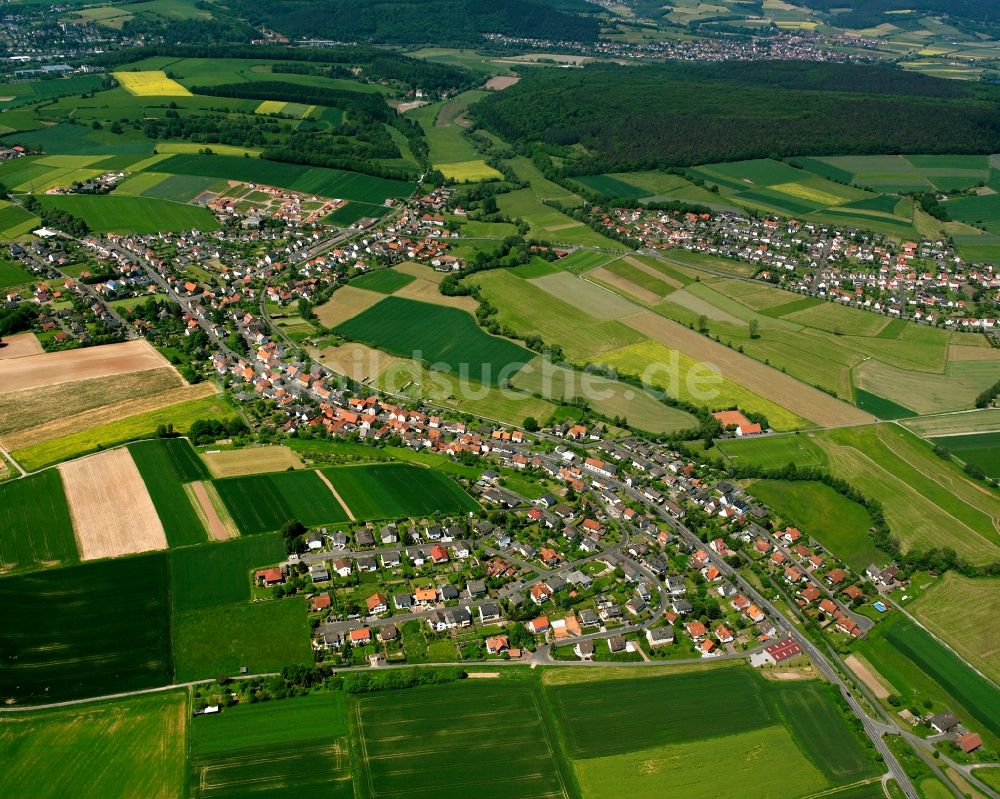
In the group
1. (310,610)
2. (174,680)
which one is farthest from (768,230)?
(174,680)

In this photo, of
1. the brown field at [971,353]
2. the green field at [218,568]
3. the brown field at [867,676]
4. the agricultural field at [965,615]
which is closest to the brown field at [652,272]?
the brown field at [971,353]

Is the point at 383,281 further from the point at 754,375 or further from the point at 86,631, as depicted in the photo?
the point at 86,631

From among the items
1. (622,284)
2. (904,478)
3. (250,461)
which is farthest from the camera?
(622,284)

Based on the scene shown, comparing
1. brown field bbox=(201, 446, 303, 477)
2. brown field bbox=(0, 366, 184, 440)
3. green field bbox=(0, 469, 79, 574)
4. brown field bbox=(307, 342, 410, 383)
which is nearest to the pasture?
green field bbox=(0, 469, 79, 574)

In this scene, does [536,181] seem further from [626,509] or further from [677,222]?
[626,509]

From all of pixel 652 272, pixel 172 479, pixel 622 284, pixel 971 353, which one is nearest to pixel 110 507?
pixel 172 479

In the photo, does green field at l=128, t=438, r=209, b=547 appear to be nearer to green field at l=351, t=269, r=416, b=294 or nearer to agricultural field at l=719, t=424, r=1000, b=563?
green field at l=351, t=269, r=416, b=294

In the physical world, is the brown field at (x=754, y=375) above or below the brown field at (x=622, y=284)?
below

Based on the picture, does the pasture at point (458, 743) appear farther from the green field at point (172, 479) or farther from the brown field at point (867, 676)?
the brown field at point (867, 676)
